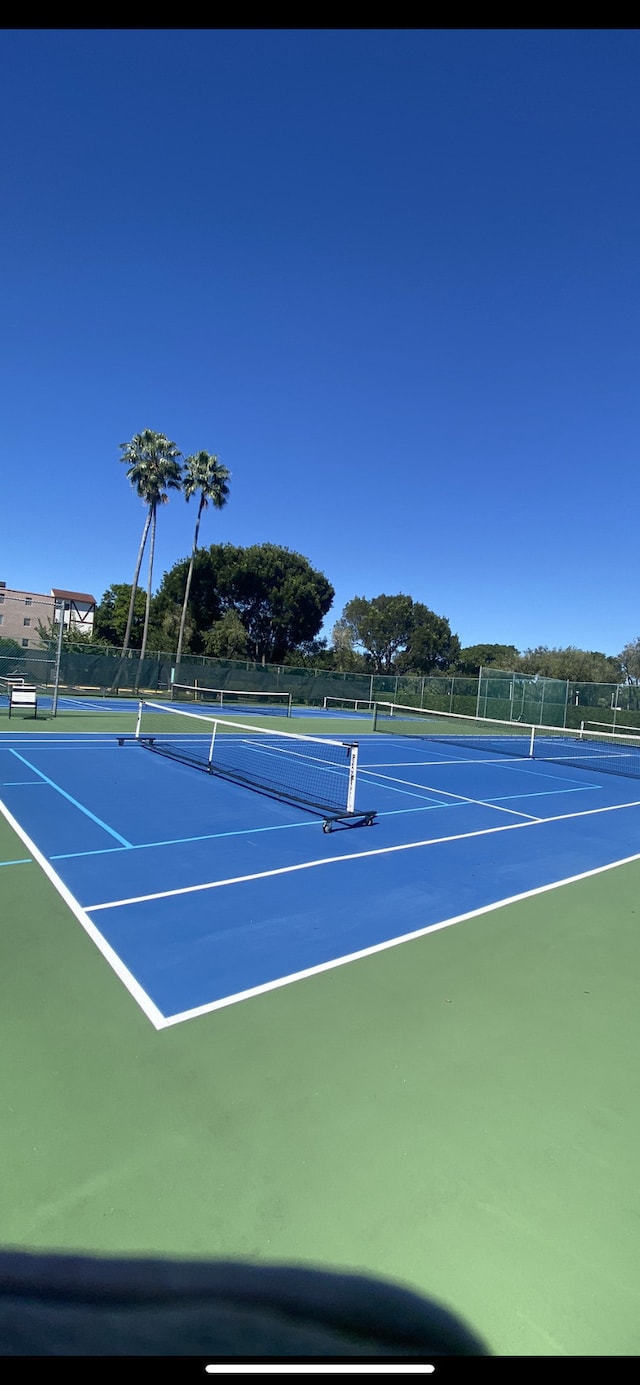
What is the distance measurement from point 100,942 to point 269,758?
12088 millimetres

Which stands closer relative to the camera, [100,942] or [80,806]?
[100,942]

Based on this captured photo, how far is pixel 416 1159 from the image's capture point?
278 centimetres

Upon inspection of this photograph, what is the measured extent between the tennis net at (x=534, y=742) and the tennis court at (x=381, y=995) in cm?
1028

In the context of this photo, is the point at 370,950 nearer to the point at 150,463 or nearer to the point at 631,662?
the point at 150,463

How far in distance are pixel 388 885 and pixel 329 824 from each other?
2.52 meters

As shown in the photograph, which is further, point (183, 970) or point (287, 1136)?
point (183, 970)

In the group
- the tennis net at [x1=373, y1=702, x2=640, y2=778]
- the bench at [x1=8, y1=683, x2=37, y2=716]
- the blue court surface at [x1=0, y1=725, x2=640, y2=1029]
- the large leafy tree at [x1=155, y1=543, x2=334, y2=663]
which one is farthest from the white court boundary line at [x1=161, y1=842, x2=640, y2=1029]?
the large leafy tree at [x1=155, y1=543, x2=334, y2=663]

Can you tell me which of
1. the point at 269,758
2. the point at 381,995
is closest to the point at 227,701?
the point at 269,758

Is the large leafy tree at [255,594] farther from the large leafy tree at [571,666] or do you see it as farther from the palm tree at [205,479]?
the large leafy tree at [571,666]

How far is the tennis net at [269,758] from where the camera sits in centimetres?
1072

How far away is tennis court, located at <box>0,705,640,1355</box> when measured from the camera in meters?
2.40

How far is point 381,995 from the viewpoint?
4305mm

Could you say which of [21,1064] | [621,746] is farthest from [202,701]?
[21,1064]
